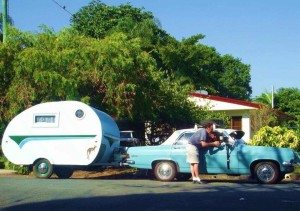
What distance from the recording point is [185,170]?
1385 centimetres

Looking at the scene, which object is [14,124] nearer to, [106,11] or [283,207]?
[283,207]

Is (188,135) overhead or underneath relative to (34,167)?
overhead

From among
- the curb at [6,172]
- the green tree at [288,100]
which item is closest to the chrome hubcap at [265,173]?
the curb at [6,172]

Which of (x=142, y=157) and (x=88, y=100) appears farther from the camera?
(x=88, y=100)

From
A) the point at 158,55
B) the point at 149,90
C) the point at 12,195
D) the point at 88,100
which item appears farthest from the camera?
the point at 158,55

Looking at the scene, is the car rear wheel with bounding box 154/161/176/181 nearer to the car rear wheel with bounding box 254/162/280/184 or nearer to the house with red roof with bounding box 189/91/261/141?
the car rear wheel with bounding box 254/162/280/184

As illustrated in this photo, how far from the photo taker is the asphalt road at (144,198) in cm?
848

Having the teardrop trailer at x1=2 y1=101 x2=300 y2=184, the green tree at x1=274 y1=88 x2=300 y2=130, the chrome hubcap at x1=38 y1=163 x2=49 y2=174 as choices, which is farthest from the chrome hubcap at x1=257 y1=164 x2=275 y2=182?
the green tree at x1=274 y1=88 x2=300 y2=130

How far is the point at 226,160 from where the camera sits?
1346 cm

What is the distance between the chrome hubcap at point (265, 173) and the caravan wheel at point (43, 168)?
246 inches

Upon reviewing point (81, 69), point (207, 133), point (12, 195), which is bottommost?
point (12, 195)

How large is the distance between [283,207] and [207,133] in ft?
16.3

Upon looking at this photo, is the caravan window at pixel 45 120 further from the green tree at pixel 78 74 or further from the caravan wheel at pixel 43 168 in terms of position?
the green tree at pixel 78 74

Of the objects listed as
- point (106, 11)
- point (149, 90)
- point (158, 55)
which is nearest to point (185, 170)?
point (149, 90)
